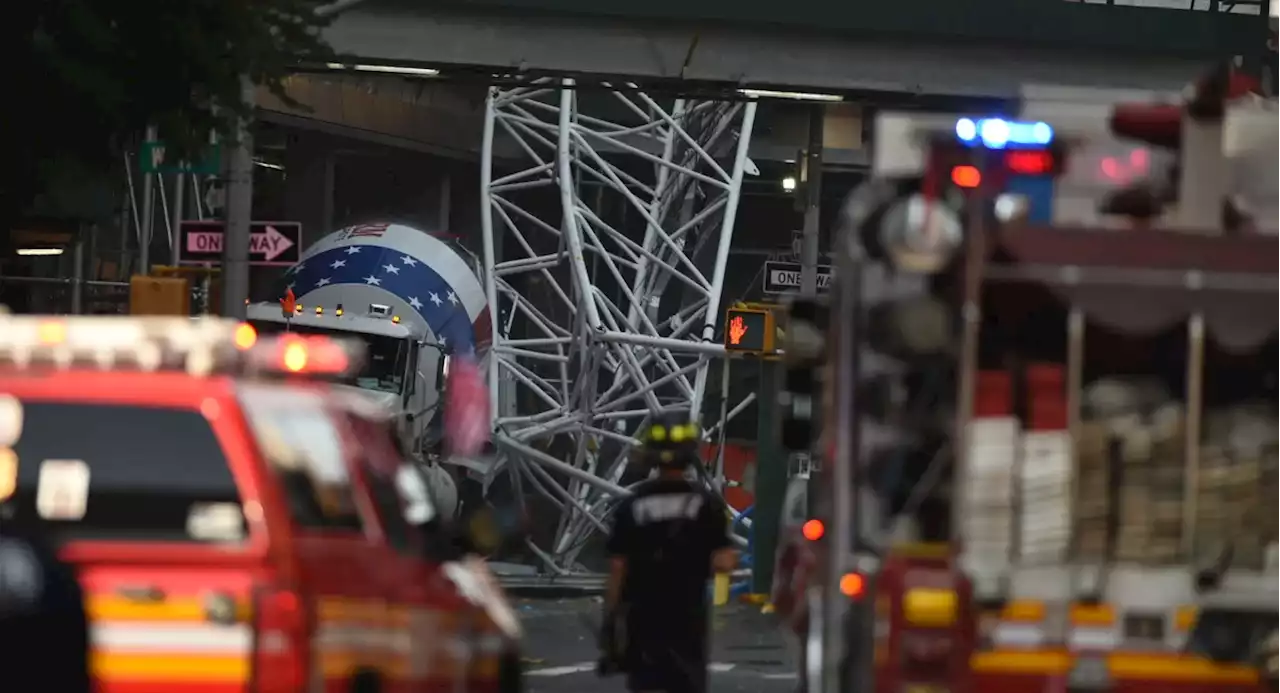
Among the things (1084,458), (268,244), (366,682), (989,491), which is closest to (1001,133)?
(1084,458)

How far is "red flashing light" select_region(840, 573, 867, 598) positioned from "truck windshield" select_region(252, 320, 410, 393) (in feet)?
64.3

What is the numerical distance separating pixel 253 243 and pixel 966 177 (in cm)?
1540

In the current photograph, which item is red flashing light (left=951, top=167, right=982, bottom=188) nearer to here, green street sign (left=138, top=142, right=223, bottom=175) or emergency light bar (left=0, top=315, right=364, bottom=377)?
emergency light bar (left=0, top=315, right=364, bottom=377)

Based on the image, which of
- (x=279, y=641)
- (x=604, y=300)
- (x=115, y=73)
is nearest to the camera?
(x=279, y=641)

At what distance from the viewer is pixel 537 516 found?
120 feet

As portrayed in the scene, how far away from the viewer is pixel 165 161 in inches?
659

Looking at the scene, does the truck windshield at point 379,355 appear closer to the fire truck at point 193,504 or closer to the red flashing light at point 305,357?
the red flashing light at point 305,357

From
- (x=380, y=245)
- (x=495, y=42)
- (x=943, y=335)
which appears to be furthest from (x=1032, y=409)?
(x=380, y=245)

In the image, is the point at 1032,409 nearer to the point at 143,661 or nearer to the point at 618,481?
the point at 143,661

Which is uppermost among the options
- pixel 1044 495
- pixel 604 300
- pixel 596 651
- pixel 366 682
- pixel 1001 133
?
pixel 604 300

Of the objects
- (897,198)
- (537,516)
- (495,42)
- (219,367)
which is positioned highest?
(495,42)

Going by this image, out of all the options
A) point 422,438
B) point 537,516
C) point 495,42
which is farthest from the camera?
point 537,516

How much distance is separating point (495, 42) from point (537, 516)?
13.0 meters

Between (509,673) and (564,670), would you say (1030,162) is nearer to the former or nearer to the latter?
(509,673)
